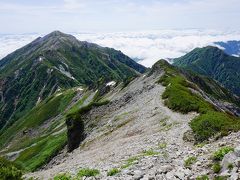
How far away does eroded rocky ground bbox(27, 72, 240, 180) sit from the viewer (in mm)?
25234

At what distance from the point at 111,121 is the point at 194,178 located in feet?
206

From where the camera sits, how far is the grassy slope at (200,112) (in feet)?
142

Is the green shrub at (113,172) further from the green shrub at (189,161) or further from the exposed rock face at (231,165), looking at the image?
the exposed rock face at (231,165)

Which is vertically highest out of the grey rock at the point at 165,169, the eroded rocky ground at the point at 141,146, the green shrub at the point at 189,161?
the green shrub at the point at 189,161

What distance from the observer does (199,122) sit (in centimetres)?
4781

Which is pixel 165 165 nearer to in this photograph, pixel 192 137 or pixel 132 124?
pixel 192 137

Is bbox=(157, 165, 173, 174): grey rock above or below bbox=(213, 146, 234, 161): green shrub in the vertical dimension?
below

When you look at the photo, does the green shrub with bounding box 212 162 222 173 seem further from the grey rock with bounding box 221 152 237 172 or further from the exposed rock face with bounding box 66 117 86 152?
the exposed rock face with bounding box 66 117 86 152

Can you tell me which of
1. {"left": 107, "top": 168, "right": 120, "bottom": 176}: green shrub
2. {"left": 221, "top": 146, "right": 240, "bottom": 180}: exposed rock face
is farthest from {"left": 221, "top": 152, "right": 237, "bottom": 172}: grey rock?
{"left": 107, "top": 168, "right": 120, "bottom": 176}: green shrub

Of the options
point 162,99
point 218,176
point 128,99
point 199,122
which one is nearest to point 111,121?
point 162,99

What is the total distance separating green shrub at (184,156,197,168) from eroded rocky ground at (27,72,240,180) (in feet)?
0.59

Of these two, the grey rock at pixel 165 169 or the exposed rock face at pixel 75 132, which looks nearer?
the grey rock at pixel 165 169

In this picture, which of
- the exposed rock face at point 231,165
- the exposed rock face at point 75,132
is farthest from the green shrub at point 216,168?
the exposed rock face at point 75,132

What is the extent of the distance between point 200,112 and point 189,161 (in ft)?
125
